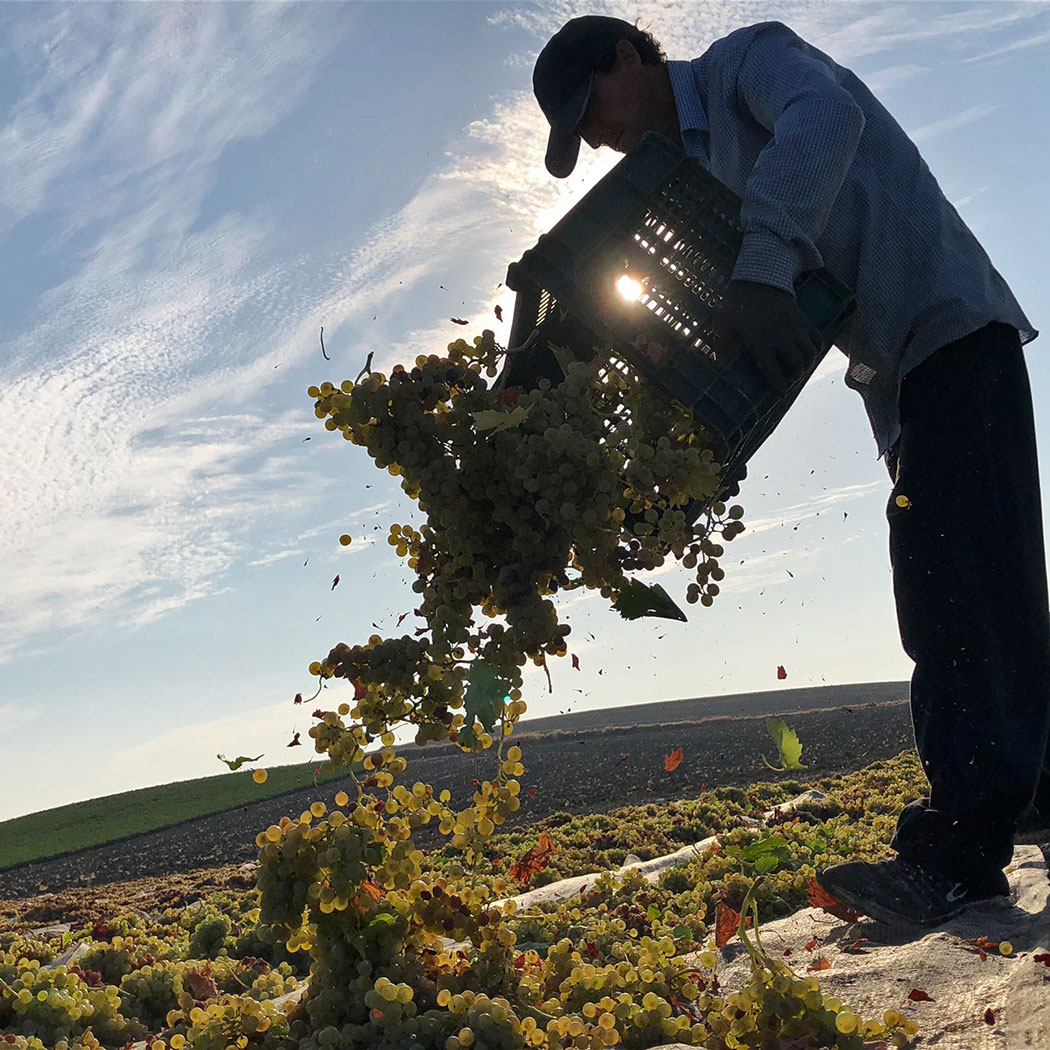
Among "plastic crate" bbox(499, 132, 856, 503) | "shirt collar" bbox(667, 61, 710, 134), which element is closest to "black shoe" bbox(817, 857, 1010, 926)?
"plastic crate" bbox(499, 132, 856, 503)

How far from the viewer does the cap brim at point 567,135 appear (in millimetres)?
3572

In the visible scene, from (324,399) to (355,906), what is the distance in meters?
1.41

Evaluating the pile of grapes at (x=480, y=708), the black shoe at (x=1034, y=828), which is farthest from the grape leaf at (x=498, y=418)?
the black shoe at (x=1034, y=828)

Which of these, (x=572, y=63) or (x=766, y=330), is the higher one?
(x=572, y=63)

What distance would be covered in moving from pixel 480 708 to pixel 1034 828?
2.69 m

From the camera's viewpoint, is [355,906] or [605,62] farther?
[605,62]

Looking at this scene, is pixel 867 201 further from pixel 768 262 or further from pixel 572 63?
pixel 572 63

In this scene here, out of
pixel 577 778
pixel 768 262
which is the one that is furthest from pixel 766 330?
pixel 577 778

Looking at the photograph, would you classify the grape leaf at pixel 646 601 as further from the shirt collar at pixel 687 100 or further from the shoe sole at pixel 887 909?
the shirt collar at pixel 687 100

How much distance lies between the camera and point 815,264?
9.68ft

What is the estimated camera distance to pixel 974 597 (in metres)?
3.40

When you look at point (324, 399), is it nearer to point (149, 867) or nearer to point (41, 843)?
point (149, 867)

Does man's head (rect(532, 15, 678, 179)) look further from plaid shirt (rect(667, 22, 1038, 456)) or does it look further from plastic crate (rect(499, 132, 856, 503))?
plastic crate (rect(499, 132, 856, 503))

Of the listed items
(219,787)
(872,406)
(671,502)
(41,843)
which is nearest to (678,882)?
(872,406)
